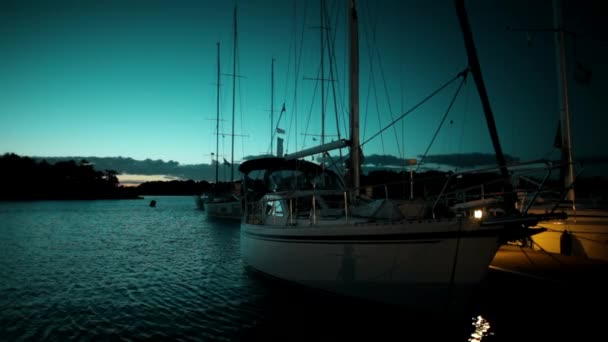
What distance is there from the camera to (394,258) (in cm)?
646

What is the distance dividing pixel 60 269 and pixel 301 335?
11.1 meters

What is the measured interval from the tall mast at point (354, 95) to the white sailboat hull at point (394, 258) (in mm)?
2668

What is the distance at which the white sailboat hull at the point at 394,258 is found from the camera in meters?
5.81

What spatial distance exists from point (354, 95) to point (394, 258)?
17.4 feet

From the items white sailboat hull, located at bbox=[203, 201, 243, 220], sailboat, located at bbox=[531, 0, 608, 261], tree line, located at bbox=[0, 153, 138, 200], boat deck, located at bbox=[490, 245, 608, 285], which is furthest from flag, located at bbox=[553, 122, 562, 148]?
tree line, located at bbox=[0, 153, 138, 200]

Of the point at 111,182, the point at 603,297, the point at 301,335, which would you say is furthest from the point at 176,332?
the point at 111,182

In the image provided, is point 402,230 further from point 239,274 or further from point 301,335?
point 239,274

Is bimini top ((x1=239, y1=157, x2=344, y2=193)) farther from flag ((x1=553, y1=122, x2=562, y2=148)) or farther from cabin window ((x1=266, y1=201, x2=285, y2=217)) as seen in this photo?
flag ((x1=553, y1=122, x2=562, y2=148))

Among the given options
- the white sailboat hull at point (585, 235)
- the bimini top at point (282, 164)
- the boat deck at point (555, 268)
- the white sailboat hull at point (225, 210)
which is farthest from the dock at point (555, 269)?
the white sailboat hull at point (225, 210)

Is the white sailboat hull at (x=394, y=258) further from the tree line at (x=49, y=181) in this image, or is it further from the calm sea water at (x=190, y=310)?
the tree line at (x=49, y=181)

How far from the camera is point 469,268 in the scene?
585cm

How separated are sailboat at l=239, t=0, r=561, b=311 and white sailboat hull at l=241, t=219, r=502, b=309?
2 centimetres

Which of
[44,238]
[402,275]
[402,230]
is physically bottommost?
[44,238]

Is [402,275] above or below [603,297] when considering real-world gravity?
above
